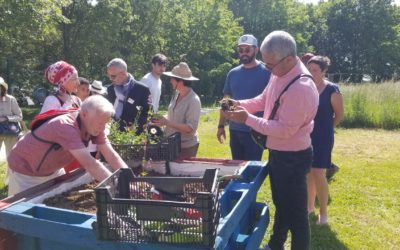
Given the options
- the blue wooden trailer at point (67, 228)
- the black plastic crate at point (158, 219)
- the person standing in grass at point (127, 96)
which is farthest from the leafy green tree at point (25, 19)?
the black plastic crate at point (158, 219)

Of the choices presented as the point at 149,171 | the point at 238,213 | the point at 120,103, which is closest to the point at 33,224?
the point at 238,213

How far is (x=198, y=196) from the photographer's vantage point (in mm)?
1634

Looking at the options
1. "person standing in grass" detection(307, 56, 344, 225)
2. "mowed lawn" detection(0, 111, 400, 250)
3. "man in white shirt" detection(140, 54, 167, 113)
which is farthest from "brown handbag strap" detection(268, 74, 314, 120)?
"man in white shirt" detection(140, 54, 167, 113)

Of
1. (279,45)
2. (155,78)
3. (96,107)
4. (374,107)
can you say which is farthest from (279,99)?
(374,107)

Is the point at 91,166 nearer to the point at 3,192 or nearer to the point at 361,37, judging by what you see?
the point at 3,192

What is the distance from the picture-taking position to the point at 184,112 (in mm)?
4055

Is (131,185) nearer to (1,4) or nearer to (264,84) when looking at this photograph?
(264,84)

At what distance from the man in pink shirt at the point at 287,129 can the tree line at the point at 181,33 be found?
1034 cm

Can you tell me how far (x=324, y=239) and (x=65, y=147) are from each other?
2.76m

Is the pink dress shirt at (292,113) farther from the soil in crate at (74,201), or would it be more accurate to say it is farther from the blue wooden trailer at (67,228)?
the soil in crate at (74,201)

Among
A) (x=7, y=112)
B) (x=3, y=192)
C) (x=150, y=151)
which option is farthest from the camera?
(x=7, y=112)

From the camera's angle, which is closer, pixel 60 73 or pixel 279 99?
pixel 279 99

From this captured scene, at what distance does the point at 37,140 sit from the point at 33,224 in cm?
77

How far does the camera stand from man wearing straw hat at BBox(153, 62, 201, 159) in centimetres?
398
